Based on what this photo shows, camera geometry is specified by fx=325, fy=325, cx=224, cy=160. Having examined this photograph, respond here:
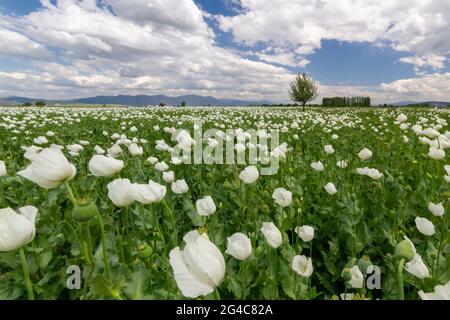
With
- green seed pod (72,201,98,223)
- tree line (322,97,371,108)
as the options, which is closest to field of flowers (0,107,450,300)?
green seed pod (72,201,98,223)

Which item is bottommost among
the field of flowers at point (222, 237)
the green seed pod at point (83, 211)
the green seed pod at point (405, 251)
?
the field of flowers at point (222, 237)

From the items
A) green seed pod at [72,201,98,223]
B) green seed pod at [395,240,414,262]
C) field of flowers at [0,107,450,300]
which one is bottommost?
field of flowers at [0,107,450,300]

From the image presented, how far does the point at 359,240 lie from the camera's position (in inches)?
108

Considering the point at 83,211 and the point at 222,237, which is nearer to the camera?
the point at 83,211

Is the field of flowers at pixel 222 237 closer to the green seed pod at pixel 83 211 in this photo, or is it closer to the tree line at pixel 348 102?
the green seed pod at pixel 83 211

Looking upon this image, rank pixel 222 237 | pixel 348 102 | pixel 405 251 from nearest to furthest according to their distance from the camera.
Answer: pixel 405 251, pixel 222 237, pixel 348 102

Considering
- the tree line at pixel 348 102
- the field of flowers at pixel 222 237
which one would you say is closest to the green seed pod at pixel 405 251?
the field of flowers at pixel 222 237

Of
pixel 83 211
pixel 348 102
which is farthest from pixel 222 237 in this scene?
pixel 348 102

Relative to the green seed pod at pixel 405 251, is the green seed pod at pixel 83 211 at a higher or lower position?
higher

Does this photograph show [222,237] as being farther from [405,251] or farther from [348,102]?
[348,102]

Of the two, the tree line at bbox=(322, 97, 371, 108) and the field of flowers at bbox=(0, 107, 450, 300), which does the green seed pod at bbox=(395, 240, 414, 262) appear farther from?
the tree line at bbox=(322, 97, 371, 108)
